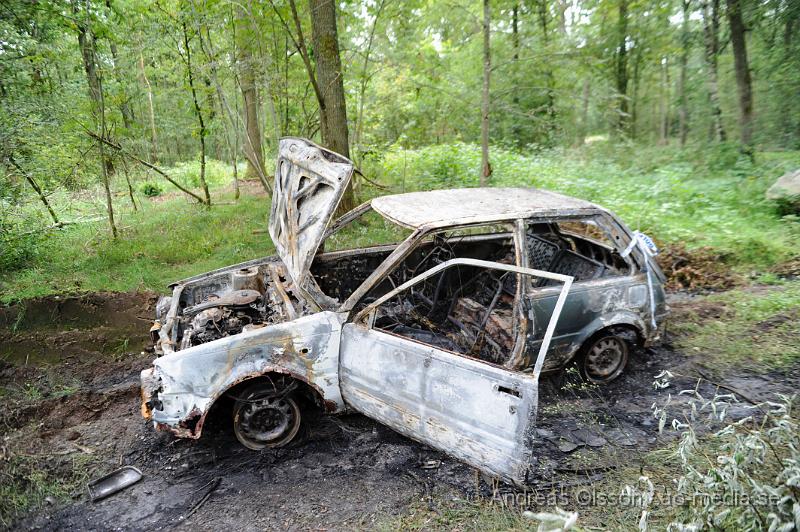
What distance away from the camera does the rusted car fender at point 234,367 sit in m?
3.18

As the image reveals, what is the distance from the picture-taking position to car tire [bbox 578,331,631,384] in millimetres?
4188

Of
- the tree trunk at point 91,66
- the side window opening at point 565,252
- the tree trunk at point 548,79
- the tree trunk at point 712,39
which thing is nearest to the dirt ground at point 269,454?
the side window opening at point 565,252

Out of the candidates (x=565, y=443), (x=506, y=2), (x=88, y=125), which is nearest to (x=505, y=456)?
(x=565, y=443)

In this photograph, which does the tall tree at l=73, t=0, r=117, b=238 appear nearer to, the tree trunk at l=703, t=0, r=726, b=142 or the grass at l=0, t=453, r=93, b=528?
the grass at l=0, t=453, r=93, b=528

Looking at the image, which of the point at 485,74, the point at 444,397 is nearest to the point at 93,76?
the point at 485,74

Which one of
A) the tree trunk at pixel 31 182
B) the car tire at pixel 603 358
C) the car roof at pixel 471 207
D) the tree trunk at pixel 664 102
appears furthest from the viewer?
the tree trunk at pixel 664 102

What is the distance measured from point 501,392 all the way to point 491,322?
1374 millimetres

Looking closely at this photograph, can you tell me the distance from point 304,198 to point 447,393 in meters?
2.19

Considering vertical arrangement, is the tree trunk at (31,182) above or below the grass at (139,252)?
above

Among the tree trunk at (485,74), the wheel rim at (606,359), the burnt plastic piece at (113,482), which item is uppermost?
the tree trunk at (485,74)

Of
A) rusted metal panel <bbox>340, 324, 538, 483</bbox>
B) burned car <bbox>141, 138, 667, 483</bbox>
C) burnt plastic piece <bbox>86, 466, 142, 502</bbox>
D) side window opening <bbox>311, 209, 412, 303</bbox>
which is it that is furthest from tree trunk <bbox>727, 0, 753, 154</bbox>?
burnt plastic piece <bbox>86, 466, 142, 502</bbox>

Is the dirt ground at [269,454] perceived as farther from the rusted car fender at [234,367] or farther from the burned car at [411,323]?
the rusted car fender at [234,367]

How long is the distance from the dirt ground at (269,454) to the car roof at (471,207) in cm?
157

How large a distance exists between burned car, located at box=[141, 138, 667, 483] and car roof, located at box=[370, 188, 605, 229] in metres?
0.02
